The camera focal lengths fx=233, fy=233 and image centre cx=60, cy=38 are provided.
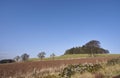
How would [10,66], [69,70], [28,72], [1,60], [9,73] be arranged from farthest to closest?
[1,60] < [69,70] < [28,72] < [10,66] < [9,73]

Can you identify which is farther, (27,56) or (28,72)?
(27,56)

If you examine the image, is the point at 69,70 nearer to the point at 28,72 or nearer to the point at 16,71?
the point at 28,72

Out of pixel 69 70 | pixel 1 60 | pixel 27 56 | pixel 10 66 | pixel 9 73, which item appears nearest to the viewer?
pixel 9 73

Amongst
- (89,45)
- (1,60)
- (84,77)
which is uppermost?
(89,45)

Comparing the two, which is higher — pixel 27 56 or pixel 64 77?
pixel 27 56

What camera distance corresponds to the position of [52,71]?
95.0ft

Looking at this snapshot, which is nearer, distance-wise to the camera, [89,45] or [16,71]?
[16,71]

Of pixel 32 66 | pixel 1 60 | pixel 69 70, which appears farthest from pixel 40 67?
pixel 1 60

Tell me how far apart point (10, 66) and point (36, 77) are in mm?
3445

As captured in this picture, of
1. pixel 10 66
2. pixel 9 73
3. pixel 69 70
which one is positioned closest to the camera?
pixel 9 73

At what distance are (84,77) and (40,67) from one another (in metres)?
6.78

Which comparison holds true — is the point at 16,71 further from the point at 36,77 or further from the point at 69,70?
the point at 69,70

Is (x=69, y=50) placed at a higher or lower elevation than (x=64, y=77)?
higher

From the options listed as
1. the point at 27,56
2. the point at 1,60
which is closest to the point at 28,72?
the point at 1,60
